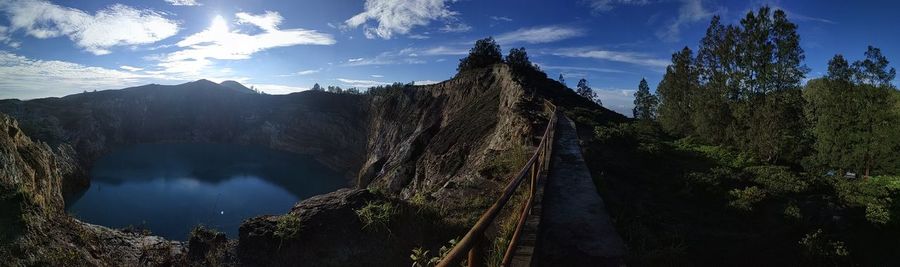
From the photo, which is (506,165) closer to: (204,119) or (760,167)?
(760,167)

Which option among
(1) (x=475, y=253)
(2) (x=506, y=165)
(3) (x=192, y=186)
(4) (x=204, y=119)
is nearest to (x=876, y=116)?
(2) (x=506, y=165)

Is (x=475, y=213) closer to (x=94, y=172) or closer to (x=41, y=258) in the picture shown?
(x=41, y=258)

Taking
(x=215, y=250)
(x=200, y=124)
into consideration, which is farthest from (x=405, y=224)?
(x=200, y=124)

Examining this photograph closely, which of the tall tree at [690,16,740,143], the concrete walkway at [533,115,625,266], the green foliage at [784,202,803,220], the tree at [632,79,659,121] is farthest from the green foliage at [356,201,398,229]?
the tree at [632,79,659,121]

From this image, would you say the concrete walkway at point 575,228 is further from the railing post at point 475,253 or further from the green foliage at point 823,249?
the green foliage at point 823,249

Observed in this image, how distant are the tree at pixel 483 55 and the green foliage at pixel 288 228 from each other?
63.3m

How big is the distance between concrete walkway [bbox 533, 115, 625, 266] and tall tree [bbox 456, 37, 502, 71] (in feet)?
195

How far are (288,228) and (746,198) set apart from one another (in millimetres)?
11777

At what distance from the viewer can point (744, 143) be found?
95.0 feet

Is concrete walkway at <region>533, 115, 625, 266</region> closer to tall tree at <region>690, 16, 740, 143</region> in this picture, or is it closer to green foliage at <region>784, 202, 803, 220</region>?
green foliage at <region>784, 202, 803, 220</region>

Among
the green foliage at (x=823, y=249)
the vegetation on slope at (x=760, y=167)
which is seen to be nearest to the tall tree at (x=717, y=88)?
the vegetation on slope at (x=760, y=167)

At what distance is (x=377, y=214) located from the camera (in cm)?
874

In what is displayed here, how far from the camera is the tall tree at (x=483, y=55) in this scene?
70.4 metres

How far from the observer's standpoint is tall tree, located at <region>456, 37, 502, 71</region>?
70.4 m
